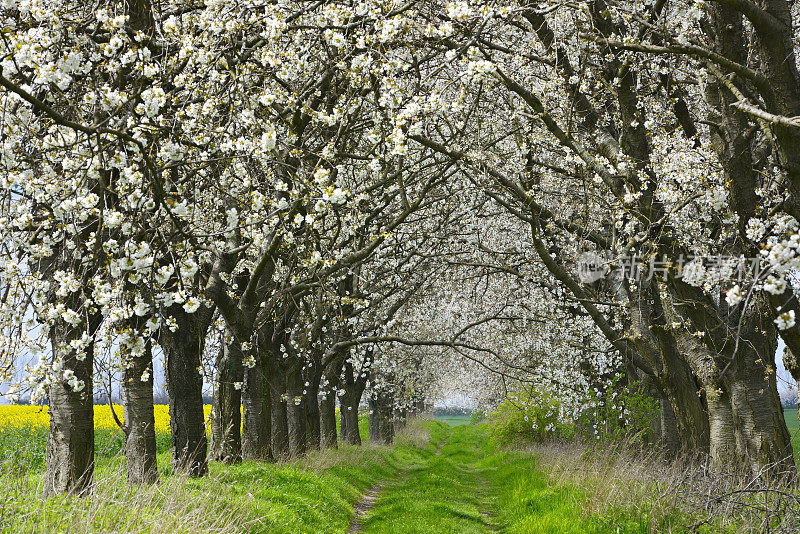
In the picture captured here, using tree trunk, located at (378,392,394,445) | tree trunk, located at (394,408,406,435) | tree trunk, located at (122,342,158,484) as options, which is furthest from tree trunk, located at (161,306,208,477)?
tree trunk, located at (394,408,406,435)

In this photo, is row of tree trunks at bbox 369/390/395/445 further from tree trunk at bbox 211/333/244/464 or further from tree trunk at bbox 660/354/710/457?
tree trunk at bbox 660/354/710/457

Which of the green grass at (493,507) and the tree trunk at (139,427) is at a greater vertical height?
the tree trunk at (139,427)

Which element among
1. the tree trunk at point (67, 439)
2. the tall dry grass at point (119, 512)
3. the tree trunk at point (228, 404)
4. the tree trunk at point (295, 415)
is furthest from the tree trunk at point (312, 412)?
the tall dry grass at point (119, 512)

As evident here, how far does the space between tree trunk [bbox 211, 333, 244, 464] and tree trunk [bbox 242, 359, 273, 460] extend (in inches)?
10.4

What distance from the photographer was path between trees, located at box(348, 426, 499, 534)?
10.0 meters

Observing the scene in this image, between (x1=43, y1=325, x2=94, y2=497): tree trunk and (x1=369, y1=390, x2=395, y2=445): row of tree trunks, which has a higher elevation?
(x1=43, y1=325, x2=94, y2=497): tree trunk

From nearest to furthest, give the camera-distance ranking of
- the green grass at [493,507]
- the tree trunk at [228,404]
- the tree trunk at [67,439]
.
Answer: the tree trunk at [67,439]
the green grass at [493,507]
the tree trunk at [228,404]

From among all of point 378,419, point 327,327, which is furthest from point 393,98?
point 378,419

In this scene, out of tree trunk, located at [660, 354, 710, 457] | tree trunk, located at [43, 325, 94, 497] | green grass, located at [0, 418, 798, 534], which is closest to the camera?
green grass, located at [0, 418, 798, 534]

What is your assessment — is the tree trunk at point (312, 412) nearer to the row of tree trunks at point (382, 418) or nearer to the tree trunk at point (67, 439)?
the row of tree trunks at point (382, 418)

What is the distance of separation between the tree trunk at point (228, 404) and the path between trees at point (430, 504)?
2.44m

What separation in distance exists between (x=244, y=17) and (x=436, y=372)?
30.7 m

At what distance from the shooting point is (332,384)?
20203 millimetres

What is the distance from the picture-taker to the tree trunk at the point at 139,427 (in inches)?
321
